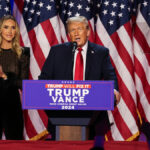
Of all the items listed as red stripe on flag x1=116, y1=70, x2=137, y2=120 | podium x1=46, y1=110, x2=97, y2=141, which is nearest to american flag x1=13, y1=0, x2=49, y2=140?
red stripe on flag x1=116, y1=70, x2=137, y2=120

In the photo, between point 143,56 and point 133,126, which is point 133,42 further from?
point 133,126

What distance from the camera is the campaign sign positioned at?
5.42 feet

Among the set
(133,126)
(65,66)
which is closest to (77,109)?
(65,66)

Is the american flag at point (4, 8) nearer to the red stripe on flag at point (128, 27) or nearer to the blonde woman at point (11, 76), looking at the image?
the blonde woman at point (11, 76)

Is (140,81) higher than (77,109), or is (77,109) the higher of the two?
(77,109)

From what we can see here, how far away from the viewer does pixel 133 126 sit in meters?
3.95

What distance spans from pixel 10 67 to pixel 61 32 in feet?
3.85

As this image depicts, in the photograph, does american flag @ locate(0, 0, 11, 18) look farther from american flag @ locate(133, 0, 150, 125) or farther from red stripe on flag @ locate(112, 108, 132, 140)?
red stripe on flag @ locate(112, 108, 132, 140)

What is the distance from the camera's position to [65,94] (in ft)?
5.53

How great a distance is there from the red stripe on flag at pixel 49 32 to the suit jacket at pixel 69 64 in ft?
3.72

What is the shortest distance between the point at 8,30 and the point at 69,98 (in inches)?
66.2

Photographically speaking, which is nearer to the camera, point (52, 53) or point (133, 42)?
point (52, 53)

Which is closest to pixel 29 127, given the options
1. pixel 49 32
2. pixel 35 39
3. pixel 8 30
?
pixel 35 39

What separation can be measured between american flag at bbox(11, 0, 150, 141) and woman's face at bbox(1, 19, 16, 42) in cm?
85
